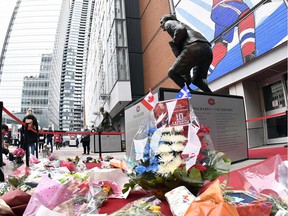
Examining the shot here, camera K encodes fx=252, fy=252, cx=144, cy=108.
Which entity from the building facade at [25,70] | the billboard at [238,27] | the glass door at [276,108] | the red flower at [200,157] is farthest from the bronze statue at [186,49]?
the building facade at [25,70]

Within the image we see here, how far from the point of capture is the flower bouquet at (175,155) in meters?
1.48

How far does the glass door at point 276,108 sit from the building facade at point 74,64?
11862 centimetres

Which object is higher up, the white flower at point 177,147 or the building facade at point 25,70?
the building facade at point 25,70

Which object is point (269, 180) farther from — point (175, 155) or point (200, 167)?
point (175, 155)

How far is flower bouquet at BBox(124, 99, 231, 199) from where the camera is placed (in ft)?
4.85

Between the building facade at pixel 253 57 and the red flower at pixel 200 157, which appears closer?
the red flower at pixel 200 157

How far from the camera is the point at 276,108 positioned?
27.2 ft

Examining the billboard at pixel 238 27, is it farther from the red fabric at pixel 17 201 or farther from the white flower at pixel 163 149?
the red fabric at pixel 17 201

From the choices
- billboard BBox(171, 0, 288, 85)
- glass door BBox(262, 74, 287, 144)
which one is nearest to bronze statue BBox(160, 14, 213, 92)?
billboard BBox(171, 0, 288, 85)

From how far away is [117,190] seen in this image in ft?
6.86

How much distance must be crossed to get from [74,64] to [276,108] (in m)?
123

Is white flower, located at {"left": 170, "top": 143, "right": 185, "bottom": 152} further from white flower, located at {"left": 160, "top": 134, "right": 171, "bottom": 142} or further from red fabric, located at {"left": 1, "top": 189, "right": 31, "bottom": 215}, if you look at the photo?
red fabric, located at {"left": 1, "top": 189, "right": 31, "bottom": 215}

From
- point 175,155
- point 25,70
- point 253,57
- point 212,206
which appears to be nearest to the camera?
point 212,206

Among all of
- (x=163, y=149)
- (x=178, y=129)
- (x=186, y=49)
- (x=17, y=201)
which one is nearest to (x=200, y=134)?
(x=178, y=129)
